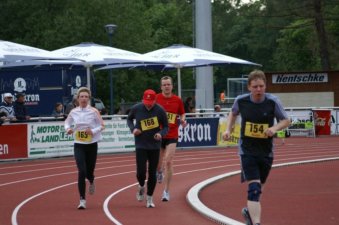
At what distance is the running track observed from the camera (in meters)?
12.0

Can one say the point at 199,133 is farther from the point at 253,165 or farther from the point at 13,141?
the point at 253,165

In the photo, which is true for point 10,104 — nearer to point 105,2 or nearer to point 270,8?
point 105,2

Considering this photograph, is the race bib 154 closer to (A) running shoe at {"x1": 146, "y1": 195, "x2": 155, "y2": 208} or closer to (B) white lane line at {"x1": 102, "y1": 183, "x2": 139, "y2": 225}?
(B) white lane line at {"x1": 102, "y1": 183, "x2": 139, "y2": 225}

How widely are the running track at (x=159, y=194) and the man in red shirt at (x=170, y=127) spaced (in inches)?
18.8

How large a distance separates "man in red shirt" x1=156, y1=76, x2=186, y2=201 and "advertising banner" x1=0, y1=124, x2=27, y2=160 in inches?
408

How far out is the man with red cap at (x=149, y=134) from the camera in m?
13.3

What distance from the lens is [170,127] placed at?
46.7 feet

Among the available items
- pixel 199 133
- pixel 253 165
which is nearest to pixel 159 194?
pixel 253 165

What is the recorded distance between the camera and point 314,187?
15641 millimetres

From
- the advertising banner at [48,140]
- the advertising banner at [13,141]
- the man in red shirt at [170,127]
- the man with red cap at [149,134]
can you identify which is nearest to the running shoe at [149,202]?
the man with red cap at [149,134]

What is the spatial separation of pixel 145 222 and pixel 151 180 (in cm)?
177

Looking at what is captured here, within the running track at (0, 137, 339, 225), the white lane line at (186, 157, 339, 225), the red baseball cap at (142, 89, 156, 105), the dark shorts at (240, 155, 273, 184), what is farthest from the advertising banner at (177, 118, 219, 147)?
the dark shorts at (240, 155, 273, 184)

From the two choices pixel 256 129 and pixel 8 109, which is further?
pixel 8 109

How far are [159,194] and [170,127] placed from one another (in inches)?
64.4
